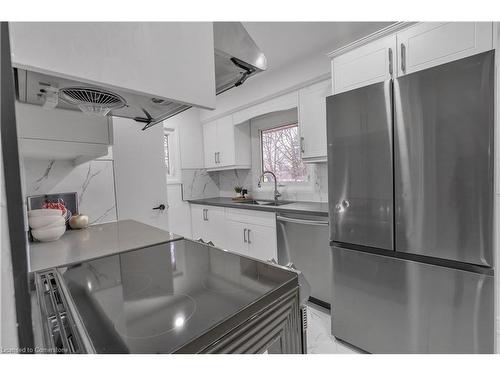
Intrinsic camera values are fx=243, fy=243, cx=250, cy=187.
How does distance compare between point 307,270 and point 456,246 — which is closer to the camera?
point 456,246

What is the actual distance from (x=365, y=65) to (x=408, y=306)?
1.47m

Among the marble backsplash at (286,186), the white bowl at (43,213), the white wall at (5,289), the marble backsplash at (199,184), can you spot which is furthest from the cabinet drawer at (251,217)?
the white wall at (5,289)

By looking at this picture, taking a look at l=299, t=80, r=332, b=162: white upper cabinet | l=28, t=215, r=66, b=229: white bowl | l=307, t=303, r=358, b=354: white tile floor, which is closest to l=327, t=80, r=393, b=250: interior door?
l=299, t=80, r=332, b=162: white upper cabinet

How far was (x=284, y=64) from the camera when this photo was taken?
8.20 ft

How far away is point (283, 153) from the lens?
309cm

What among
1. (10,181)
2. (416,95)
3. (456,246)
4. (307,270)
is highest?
(416,95)

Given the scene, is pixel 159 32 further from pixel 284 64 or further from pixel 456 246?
pixel 284 64

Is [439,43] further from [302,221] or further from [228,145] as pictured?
[228,145]

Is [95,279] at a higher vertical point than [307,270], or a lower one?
higher

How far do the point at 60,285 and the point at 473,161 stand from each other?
5.45 ft

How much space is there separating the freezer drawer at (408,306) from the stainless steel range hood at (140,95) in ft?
4.21

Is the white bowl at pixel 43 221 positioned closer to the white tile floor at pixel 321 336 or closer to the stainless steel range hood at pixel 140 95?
the stainless steel range hood at pixel 140 95

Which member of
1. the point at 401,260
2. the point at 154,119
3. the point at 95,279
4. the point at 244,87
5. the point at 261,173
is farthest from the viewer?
the point at 261,173
